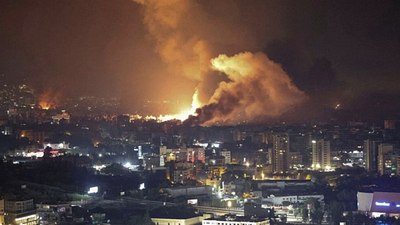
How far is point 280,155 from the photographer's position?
1473 centimetres

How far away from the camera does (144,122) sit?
18812mm

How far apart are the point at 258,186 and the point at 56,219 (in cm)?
381

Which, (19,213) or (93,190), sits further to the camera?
(93,190)

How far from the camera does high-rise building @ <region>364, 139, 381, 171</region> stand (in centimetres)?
→ 1441

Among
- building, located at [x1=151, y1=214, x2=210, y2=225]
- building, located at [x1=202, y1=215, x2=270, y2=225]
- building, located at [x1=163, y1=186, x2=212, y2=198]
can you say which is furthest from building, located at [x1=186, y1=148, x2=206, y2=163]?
building, located at [x1=202, y1=215, x2=270, y2=225]

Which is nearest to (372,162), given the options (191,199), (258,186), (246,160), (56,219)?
(246,160)

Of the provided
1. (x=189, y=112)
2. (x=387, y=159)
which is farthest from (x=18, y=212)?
(x=189, y=112)

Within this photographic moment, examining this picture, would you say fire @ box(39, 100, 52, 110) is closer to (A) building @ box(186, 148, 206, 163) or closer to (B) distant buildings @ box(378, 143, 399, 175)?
(A) building @ box(186, 148, 206, 163)

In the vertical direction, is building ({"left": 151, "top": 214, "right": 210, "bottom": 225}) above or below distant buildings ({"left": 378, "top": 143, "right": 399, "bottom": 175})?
below

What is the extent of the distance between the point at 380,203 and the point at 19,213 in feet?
13.5

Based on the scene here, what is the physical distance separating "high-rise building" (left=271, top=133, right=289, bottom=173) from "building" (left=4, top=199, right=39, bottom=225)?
6129 millimetres

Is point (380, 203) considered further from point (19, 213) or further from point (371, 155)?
point (371, 155)

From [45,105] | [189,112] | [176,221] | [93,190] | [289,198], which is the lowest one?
[176,221]

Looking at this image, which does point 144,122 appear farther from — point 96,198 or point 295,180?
point 96,198
